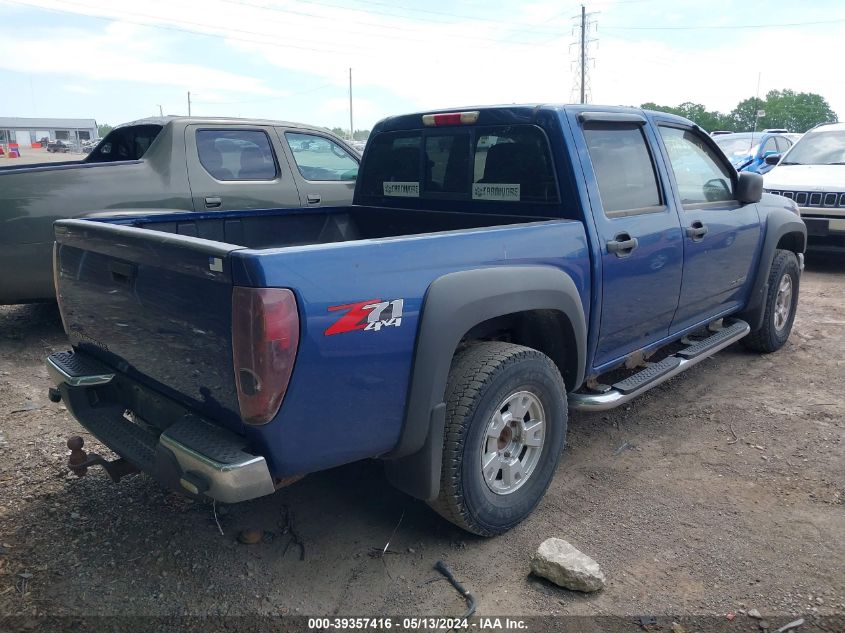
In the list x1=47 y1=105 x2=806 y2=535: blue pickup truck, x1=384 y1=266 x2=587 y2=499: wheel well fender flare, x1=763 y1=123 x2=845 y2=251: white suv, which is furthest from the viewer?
x1=763 y1=123 x2=845 y2=251: white suv

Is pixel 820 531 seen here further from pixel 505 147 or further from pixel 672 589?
pixel 505 147

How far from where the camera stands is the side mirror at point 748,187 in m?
4.57

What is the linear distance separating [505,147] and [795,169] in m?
7.82

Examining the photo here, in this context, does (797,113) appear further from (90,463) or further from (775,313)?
(90,463)

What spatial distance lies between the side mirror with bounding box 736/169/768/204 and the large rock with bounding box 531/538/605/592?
295 centimetres

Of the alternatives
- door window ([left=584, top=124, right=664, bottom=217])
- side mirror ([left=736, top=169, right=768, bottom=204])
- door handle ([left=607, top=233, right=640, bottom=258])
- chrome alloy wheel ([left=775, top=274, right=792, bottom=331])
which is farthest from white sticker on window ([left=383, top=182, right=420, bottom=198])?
chrome alloy wheel ([left=775, top=274, right=792, bottom=331])

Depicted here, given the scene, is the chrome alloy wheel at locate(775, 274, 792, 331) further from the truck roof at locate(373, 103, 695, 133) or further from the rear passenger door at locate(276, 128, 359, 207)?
the rear passenger door at locate(276, 128, 359, 207)

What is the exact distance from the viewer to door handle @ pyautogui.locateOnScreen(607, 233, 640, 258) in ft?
11.2

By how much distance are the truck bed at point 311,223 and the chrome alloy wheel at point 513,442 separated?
1001 mm

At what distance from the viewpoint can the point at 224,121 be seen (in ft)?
20.7

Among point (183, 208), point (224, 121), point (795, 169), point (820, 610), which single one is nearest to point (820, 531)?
point (820, 610)

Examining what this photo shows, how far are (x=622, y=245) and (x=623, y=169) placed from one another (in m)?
0.54

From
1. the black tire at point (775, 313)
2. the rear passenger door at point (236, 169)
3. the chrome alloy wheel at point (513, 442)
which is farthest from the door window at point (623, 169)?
the rear passenger door at point (236, 169)

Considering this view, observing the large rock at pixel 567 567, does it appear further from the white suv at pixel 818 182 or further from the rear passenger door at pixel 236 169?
the white suv at pixel 818 182
